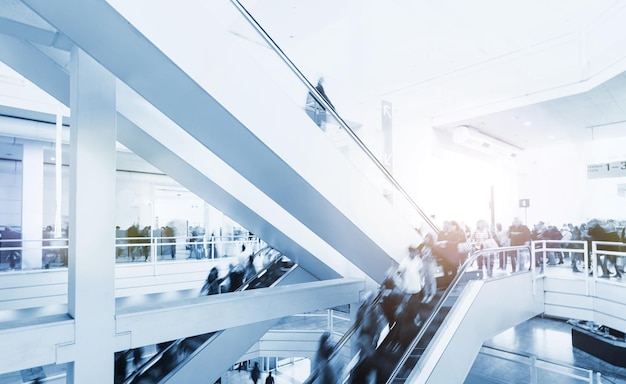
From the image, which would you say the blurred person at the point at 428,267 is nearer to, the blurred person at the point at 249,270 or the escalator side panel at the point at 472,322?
the escalator side panel at the point at 472,322

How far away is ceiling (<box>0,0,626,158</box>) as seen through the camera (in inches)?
359

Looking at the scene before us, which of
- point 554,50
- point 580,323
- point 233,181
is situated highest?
point 554,50

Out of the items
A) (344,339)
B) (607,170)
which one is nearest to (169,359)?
(344,339)

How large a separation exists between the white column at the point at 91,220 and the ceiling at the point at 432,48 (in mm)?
4789

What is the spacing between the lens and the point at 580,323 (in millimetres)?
13398

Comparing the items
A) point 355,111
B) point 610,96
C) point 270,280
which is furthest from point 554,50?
point 270,280

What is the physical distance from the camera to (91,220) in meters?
3.26

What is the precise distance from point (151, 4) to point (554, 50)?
10909 millimetres

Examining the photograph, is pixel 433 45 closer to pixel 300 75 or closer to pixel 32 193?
pixel 300 75

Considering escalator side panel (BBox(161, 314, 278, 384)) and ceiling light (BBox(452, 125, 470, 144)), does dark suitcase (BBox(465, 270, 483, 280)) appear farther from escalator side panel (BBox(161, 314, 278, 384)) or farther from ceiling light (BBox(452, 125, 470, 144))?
ceiling light (BBox(452, 125, 470, 144))

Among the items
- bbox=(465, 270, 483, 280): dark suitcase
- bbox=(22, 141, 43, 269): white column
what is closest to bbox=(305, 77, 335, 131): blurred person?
bbox=(465, 270, 483, 280): dark suitcase

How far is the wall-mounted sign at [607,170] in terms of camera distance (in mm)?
13508

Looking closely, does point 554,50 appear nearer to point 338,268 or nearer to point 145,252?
point 338,268

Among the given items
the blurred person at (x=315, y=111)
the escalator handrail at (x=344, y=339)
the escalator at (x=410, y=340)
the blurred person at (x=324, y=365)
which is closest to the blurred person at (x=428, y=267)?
the escalator at (x=410, y=340)
